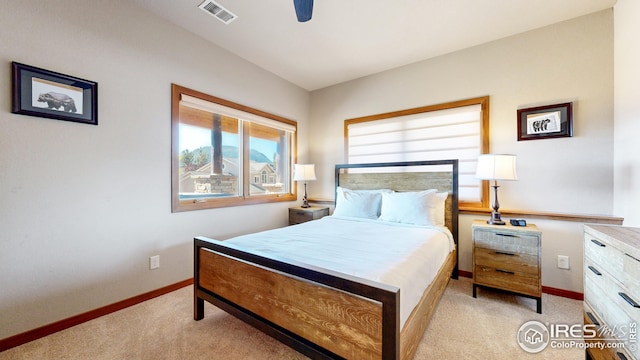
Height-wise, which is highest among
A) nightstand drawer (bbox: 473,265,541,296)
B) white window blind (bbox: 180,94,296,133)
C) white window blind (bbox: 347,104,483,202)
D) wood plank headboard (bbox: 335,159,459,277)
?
white window blind (bbox: 180,94,296,133)

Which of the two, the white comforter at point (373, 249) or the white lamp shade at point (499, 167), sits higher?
the white lamp shade at point (499, 167)

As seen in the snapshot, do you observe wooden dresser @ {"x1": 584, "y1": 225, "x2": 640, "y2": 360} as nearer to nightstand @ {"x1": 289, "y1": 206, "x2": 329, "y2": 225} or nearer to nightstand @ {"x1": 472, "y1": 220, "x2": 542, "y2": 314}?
nightstand @ {"x1": 472, "y1": 220, "x2": 542, "y2": 314}

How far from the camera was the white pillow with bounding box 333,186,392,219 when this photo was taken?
3029mm

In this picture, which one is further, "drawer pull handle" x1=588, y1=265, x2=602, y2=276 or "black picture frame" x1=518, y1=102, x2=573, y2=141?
"black picture frame" x1=518, y1=102, x2=573, y2=141

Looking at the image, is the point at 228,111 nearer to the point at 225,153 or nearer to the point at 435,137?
the point at 225,153

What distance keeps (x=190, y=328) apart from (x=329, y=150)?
304cm

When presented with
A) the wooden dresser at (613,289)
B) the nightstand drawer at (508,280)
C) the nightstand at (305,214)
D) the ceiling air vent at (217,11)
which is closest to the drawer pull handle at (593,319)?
the wooden dresser at (613,289)

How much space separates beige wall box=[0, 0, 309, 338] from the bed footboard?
956 millimetres

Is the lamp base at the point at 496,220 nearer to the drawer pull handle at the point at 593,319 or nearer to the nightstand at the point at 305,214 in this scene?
the drawer pull handle at the point at 593,319

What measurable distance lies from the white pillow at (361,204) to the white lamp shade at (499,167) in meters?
1.16

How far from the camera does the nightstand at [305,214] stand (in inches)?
142

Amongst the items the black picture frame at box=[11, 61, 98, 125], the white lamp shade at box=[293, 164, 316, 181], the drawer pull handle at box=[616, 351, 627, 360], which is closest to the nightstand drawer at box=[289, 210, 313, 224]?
the white lamp shade at box=[293, 164, 316, 181]

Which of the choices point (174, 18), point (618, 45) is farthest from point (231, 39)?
point (618, 45)

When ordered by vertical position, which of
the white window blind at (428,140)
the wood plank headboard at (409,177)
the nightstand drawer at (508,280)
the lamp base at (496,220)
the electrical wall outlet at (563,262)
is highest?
the white window blind at (428,140)
